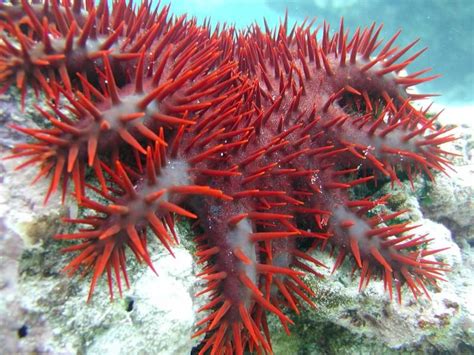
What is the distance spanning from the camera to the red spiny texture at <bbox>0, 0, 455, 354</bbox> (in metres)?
1.97

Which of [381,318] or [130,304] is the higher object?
[130,304]

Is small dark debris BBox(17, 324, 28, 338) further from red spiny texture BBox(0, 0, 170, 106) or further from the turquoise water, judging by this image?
the turquoise water

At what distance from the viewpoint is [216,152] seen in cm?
228

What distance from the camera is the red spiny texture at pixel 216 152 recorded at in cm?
197

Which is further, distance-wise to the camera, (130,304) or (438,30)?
(438,30)

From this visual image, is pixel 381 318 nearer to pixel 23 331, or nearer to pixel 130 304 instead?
pixel 130 304

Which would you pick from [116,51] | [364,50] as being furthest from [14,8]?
[364,50]

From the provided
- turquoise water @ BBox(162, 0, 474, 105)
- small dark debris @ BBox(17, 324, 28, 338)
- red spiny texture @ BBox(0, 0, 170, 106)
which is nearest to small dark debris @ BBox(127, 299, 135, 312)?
small dark debris @ BBox(17, 324, 28, 338)

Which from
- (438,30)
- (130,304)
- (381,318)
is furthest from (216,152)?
(438,30)

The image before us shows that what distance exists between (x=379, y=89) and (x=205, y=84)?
5.63 ft

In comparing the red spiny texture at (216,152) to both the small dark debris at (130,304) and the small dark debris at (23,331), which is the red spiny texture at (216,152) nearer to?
the small dark debris at (130,304)

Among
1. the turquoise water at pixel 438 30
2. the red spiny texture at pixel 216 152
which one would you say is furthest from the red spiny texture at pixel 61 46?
the turquoise water at pixel 438 30

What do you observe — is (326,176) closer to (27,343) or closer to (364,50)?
(364,50)

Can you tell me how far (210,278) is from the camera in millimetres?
2160
